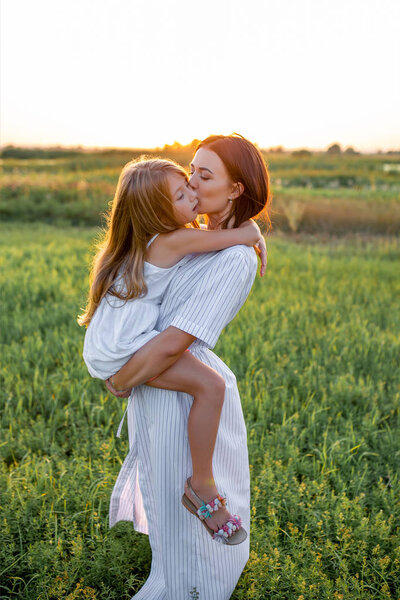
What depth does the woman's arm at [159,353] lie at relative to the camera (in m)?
1.60

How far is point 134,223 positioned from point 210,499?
0.94 metres

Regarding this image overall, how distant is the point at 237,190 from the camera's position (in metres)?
1.76

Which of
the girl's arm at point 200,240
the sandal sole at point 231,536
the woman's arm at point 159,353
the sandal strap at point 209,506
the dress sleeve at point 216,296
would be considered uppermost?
the girl's arm at point 200,240

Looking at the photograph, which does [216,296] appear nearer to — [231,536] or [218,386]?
[218,386]

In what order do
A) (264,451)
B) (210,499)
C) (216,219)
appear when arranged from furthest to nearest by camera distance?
(264,451) → (216,219) → (210,499)

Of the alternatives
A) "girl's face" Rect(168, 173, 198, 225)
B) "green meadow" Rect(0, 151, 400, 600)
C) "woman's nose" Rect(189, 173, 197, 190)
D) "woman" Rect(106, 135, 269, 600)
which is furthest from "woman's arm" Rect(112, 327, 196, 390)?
"green meadow" Rect(0, 151, 400, 600)

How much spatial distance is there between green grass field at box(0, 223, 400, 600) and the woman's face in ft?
4.80

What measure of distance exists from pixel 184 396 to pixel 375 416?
2081mm

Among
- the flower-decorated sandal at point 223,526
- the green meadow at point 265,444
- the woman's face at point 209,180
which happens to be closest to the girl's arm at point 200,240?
the woman's face at point 209,180

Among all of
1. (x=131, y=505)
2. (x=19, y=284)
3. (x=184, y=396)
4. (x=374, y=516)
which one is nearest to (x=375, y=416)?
(x=374, y=516)

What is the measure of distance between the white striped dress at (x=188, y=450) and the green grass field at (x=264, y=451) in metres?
0.26

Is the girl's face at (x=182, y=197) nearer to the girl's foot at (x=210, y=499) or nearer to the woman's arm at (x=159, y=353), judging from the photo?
the woman's arm at (x=159, y=353)

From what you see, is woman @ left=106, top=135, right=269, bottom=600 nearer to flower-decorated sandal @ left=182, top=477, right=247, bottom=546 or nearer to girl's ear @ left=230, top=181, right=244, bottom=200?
girl's ear @ left=230, top=181, right=244, bottom=200

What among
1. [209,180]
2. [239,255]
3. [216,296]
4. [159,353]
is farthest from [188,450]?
[209,180]
